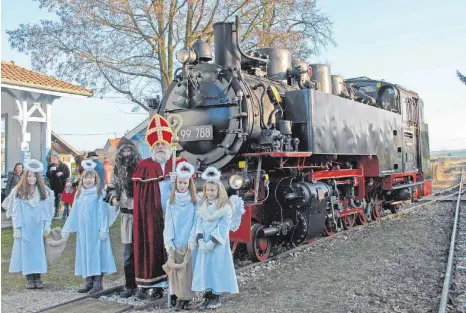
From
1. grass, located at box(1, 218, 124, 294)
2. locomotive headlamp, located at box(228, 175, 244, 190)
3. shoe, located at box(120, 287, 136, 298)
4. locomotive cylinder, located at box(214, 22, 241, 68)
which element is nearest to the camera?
shoe, located at box(120, 287, 136, 298)

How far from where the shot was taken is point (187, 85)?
7457 mm

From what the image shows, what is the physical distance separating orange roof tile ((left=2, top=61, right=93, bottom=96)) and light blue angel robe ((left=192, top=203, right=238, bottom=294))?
8.76 m

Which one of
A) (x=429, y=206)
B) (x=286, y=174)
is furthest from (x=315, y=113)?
(x=429, y=206)

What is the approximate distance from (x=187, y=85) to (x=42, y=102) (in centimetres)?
735

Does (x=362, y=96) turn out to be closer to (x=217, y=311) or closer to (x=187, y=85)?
(x=187, y=85)

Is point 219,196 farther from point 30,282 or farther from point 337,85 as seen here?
point 337,85

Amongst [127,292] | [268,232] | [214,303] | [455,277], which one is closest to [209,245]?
[214,303]

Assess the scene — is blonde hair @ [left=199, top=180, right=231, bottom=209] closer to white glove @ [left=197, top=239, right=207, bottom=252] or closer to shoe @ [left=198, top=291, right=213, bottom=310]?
Result: white glove @ [left=197, top=239, right=207, bottom=252]

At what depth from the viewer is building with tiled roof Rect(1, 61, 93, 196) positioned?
12.5 meters

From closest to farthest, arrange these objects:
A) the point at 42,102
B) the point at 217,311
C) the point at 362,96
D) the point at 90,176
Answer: the point at 217,311, the point at 90,176, the point at 362,96, the point at 42,102

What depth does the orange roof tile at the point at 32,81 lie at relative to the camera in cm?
1199

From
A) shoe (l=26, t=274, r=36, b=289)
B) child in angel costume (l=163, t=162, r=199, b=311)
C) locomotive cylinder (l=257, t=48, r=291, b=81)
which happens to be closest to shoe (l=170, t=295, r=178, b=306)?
child in angel costume (l=163, t=162, r=199, b=311)

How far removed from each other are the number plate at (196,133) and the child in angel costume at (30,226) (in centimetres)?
226

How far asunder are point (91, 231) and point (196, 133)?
7.55ft
